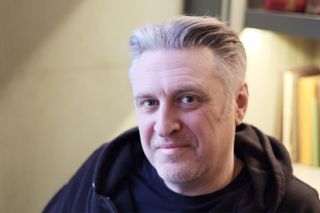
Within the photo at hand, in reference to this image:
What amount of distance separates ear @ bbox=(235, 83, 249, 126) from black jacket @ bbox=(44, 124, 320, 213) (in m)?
0.09

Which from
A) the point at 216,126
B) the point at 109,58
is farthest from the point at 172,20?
the point at 109,58

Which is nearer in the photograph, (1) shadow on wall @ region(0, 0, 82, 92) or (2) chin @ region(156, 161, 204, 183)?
(2) chin @ region(156, 161, 204, 183)

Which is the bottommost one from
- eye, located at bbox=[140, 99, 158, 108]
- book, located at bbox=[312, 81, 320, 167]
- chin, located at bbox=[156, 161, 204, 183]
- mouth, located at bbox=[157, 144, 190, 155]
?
book, located at bbox=[312, 81, 320, 167]

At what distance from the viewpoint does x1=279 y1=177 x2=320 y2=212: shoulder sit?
1362mm

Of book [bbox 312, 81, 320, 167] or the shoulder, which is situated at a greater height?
the shoulder

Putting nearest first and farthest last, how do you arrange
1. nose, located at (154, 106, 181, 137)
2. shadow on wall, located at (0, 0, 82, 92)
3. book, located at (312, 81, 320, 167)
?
nose, located at (154, 106, 181, 137) < shadow on wall, located at (0, 0, 82, 92) < book, located at (312, 81, 320, 167)

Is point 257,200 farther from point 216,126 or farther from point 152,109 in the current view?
point 152,109

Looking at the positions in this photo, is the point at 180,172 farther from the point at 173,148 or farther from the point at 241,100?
the point at 241,100

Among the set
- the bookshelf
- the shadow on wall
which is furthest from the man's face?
the bookshelf

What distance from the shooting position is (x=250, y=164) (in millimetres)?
1425

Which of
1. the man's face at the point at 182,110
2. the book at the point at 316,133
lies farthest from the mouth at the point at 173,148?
the book at the point at 316,133

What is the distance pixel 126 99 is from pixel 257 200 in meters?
0.70

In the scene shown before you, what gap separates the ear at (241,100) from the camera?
4.52 ft

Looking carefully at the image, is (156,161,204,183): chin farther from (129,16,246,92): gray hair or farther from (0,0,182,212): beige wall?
(0,0,182,212): beige wall
